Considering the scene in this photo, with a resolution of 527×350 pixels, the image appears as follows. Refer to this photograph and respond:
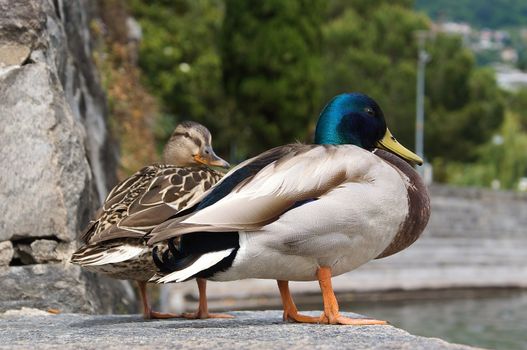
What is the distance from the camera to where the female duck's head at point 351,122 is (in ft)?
14.8

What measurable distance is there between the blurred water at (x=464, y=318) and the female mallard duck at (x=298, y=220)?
10533 millimetres

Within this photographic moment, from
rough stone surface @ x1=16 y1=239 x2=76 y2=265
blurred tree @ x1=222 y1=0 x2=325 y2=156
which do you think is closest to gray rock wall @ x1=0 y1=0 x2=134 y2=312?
rough stone surface @ x1=16 y1=239 x2=76 y2=265

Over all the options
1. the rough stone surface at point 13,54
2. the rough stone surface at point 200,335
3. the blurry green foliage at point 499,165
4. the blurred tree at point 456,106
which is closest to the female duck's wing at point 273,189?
the rough stone surface at point 200,335

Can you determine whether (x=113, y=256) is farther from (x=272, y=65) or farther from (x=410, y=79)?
(x=410, y=79)

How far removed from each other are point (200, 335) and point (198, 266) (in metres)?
0.27

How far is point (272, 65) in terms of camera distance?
2911 centimetres

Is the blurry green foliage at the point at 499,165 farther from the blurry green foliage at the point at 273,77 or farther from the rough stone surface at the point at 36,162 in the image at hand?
the rough stone surface at the point at 36,162

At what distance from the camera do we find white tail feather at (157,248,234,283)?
3.81m

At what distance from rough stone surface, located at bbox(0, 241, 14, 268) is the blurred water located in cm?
983

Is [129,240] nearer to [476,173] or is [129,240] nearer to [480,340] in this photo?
[480,340]

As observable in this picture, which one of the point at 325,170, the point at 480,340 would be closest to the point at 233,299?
the point at 480,340

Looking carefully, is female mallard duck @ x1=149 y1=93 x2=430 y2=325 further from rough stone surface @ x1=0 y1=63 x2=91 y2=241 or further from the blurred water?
the blurred water

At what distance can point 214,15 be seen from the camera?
35.3 meters

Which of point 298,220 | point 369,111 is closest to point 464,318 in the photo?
point 369,111
